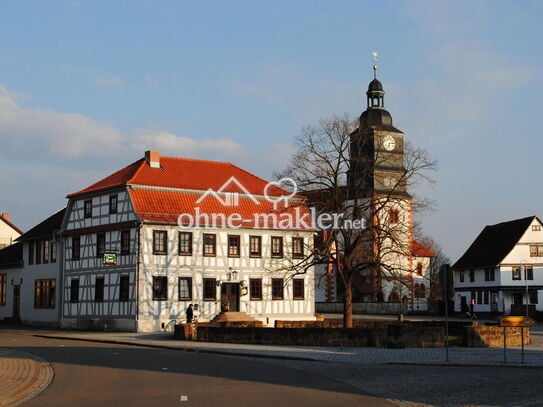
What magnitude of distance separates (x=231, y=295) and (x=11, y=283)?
20.2 m

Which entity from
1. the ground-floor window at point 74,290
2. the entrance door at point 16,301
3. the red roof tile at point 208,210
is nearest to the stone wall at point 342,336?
the red roof tile at point 208,210

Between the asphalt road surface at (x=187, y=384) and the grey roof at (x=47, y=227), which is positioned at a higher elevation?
the grey roof at (x=47, y=227)

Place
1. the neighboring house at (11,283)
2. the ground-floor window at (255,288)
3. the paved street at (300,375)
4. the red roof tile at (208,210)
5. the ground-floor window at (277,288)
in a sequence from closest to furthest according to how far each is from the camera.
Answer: the paved street at (300,375), the red roof tile at (208,210), the ground-floor window at (255,288), the ground-floor window at (277,288), the neighboring house at (11,283)

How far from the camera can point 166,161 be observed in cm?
5197

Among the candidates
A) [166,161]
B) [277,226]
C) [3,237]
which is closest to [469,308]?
[277,226]

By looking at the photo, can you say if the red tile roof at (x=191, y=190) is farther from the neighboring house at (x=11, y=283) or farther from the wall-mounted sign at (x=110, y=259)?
the neighboring house at (x=11, y=283)

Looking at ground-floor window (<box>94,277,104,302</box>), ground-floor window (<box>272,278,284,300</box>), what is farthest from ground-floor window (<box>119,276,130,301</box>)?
ground-floor window (<box>272,278,284,300</box>)

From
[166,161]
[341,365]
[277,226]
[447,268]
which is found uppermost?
[166,161]

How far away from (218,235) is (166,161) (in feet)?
23.1

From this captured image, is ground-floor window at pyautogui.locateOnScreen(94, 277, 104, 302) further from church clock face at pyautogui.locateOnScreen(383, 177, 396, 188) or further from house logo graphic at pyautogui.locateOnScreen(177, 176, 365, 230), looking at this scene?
church clock face at pyautogui.locateOnScreen(383, 177, 396, 188)

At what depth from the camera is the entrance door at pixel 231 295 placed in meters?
47.9

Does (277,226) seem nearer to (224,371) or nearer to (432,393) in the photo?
(224,371)

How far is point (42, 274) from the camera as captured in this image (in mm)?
54469

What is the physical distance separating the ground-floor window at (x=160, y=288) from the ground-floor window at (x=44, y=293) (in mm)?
10483
